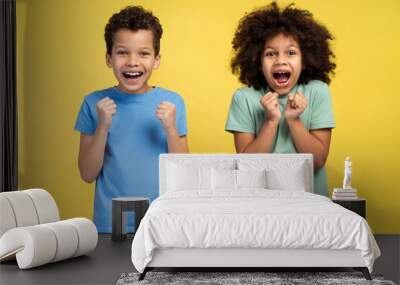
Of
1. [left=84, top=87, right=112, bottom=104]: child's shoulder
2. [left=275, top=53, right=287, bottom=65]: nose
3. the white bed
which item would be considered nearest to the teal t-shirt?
[left=275, top=53, right=287, bottom=65]: nose

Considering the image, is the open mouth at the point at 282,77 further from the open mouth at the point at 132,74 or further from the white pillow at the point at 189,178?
the open mouth at the point at 132,74

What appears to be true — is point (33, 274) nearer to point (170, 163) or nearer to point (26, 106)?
point (170, 163)

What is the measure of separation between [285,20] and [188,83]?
3.99 ft

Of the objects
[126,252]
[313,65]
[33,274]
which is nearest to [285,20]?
[313,65]

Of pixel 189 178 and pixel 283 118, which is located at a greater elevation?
pixel 283 118

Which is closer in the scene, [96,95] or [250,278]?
[250,278]

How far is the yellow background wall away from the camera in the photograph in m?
7.55

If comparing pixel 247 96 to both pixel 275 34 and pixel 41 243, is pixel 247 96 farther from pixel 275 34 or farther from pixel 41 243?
pixel 41 243

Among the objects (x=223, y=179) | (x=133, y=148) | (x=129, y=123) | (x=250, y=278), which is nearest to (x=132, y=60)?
(x=129, y=123)

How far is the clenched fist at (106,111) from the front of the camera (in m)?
7.55

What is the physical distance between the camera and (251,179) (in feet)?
21.8

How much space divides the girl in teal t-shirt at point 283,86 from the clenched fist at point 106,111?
48.8 inches

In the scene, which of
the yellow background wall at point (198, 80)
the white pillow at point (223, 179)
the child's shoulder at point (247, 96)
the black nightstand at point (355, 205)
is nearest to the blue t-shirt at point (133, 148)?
the yellow background wall at point (198, 80)

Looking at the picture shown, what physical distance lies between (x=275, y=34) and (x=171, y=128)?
1.46 meters
